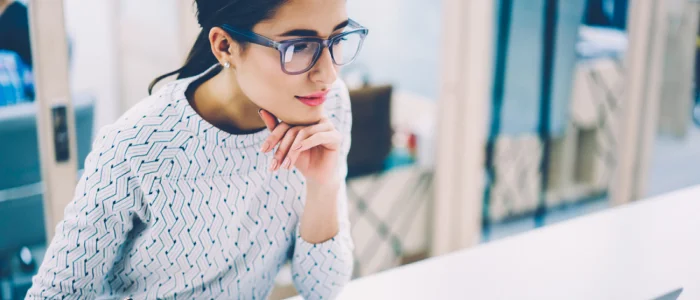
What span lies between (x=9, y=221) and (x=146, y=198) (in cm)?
174

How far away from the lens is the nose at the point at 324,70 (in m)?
0.93

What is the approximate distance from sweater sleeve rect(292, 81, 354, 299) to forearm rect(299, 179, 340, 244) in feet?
0.04

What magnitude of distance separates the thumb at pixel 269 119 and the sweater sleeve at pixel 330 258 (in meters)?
0.19

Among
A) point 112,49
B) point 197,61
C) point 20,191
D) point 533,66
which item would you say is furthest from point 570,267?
point 112,49

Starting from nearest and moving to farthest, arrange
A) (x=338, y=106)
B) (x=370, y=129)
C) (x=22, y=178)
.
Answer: (x=338, y=106) < (x=22, y=178) < (x=370, y=129)

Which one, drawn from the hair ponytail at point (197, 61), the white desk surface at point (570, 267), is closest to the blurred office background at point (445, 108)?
the hair ponytail at point (197, 61)

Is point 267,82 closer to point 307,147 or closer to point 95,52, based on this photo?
point 307,147

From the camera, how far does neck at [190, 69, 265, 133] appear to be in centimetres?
99

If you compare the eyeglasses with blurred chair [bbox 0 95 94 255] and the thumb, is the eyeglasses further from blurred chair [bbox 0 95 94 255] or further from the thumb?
blurred chair [bbox 0 95 94 255]

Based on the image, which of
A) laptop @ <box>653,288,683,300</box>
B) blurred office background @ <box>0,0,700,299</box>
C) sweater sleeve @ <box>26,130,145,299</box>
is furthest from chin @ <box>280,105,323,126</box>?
blurred office background @ <box>0,0,700,299</box>

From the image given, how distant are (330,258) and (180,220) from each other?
26 centimetres

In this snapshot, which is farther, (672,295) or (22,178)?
(22,178)

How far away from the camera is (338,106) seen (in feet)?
3.76

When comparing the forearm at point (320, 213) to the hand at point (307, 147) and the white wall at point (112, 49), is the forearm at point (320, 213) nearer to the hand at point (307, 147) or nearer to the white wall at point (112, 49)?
the hand at point (307, 147)
